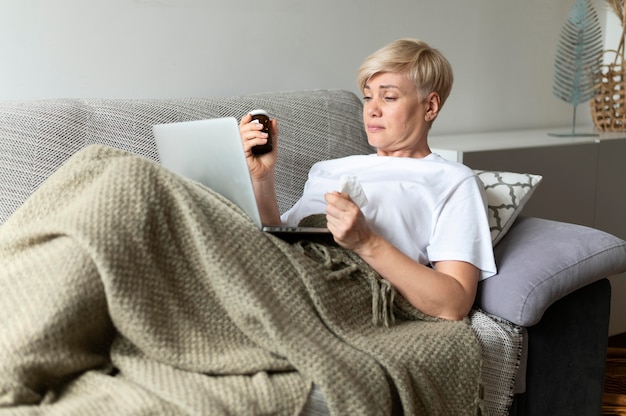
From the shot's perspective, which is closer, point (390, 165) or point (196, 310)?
point (196, 310)

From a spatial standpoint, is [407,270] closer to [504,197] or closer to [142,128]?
[504,197]

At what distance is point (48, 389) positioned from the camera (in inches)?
46.0

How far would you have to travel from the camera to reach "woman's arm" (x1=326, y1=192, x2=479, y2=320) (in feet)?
4.96

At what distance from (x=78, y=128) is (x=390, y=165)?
73 cm

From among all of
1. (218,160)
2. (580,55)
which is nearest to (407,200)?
(218,160)

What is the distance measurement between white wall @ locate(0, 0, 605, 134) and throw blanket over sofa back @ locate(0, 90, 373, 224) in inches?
11.2

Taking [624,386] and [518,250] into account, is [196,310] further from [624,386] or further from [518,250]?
[624,386]

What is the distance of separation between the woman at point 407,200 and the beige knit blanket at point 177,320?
10 cm

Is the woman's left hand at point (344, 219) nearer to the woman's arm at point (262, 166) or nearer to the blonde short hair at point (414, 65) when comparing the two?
the woman's arm at point (262, 166)

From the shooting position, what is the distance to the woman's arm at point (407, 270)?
1512 mm

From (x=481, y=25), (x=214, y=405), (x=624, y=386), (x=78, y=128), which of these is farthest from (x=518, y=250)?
(x=481, y=25)

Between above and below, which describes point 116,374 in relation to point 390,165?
below

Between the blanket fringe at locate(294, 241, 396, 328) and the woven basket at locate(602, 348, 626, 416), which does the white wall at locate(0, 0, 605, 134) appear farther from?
the woven basket at locate(602, 348, 626, 416)

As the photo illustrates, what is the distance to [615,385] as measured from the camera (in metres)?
2.26
